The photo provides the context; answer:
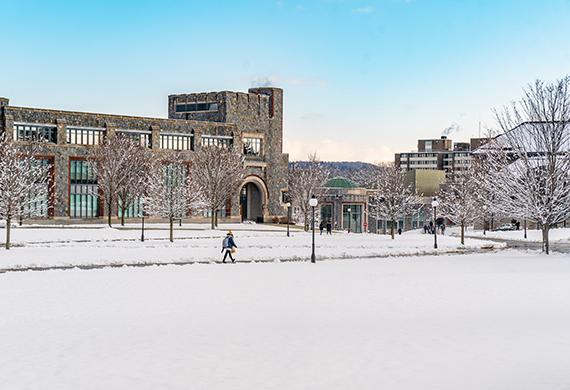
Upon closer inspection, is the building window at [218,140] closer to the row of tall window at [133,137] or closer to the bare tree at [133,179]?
the row of tall window at [133,137]

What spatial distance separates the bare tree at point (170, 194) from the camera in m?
59.1

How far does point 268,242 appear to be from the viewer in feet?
190

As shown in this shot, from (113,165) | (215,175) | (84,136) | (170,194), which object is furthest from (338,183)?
(170,194)

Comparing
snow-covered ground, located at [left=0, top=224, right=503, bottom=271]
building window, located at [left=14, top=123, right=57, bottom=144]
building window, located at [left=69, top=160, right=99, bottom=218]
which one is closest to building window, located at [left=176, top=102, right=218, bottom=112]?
building window, located at [left=69, top=160, right=99, bottom=218]

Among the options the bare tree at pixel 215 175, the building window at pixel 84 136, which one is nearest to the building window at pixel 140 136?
the building window at pixel 84 136

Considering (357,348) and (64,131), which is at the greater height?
(64,131)

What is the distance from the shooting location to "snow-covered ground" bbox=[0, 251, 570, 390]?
1431 centimetres

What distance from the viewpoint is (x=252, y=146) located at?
334 feet

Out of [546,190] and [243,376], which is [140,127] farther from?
[243,376]

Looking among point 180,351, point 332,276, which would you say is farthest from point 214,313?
point 332,276

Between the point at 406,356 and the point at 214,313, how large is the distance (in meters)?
7.15

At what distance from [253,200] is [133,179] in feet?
97.3

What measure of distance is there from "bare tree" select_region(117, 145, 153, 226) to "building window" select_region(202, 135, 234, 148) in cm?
1582

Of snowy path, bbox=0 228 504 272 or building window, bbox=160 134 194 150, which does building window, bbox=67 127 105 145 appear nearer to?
building window, bbox=160 134 194 150
